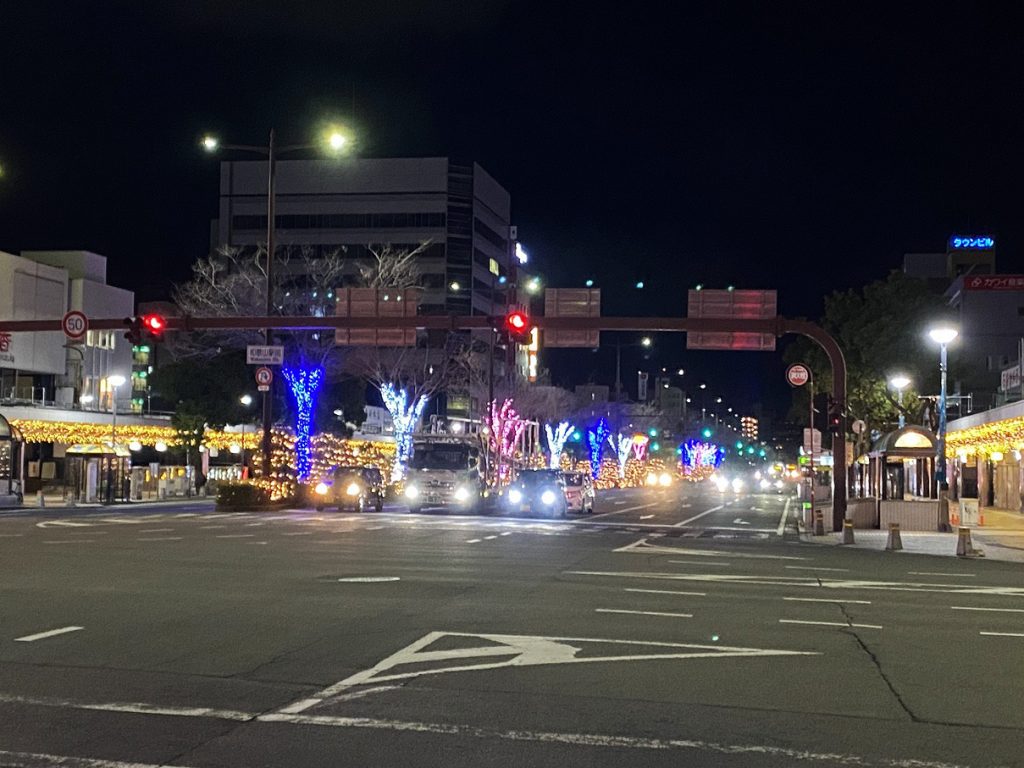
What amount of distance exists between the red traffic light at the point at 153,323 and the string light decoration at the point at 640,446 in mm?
79791

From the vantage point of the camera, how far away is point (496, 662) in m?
Result: 10.8

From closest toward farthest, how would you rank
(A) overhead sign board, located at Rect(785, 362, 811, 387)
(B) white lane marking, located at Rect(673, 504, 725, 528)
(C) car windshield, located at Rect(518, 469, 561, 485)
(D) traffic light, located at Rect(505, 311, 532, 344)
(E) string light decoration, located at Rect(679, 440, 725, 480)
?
(D) traffic light, located at Rect(505, 311, 532, 344)
(B) white lane marking, located at Rect(673, 504, 725, 528)
(A) overhead sign board, located at Rect(785, 362, 811, 387)
(C) car windshield, located at Rect(518, 469, 561, 485)
(E) string light decoration, located at Rect(679, 440, 725, 480)

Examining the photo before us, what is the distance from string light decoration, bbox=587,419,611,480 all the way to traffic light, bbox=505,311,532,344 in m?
69.3

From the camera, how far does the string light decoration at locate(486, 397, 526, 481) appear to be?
68625 millimetres

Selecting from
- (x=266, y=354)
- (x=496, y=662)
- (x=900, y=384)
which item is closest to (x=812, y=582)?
(x=496, y=662)

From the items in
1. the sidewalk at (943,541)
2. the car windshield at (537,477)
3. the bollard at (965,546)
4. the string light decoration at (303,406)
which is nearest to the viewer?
the bollard at (965,546)

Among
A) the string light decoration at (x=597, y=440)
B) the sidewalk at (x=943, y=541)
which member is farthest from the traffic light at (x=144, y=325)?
the string light decoration at (x=597, y=440)

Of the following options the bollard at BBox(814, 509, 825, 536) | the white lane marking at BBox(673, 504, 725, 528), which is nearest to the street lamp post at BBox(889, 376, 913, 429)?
the white lane marking at BBox(673, 504, 725, 528)

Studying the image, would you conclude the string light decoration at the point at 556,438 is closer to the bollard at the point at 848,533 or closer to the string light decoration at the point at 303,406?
the string light decoration at the point at 303,406

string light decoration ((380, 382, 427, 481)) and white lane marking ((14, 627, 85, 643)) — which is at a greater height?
string light decoration ((380, 382, 427, 481))

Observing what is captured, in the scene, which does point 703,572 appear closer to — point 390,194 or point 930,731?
point 930,731

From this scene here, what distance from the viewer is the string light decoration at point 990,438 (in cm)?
4338

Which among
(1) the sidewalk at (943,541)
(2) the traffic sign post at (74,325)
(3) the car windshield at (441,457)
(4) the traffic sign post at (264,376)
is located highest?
(2) the traffic sign post at (74,325)

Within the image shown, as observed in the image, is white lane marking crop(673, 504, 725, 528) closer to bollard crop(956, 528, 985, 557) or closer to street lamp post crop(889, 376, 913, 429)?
street lamp post crop(889, 376, 913, 429)
